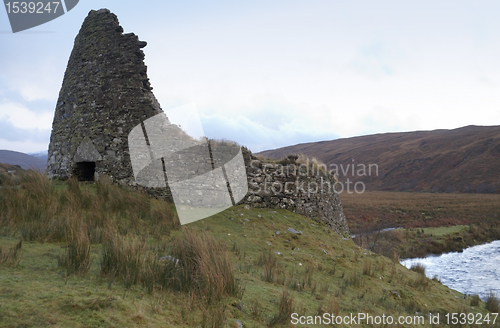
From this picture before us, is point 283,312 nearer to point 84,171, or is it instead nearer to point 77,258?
point 77,258

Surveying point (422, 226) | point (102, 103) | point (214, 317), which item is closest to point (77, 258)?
point (214, 317)

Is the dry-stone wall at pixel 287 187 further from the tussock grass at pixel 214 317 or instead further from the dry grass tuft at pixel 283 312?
the tussock grass at pixel 214 317

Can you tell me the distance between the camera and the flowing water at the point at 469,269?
31.8 ft

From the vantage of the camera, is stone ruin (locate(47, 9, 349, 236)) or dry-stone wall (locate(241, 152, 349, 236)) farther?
dry-stone wall (locate(241, 152, 349, 236))

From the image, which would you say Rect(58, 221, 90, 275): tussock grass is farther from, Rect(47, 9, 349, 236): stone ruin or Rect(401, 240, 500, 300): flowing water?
Rect(401, 240, 500, 300): flowing water

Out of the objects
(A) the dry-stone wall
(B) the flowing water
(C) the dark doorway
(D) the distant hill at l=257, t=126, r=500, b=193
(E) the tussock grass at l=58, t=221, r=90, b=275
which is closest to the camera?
(E) the tussock grass at l=58, t=221, r=90, b=275

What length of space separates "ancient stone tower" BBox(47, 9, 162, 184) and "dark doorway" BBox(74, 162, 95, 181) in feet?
0.09

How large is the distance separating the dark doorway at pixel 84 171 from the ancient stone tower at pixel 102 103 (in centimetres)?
3

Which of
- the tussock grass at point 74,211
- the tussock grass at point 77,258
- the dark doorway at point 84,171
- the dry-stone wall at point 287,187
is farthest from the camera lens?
the dry-stone wall at point 287,187

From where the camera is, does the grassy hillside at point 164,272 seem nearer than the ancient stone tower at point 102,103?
Yes

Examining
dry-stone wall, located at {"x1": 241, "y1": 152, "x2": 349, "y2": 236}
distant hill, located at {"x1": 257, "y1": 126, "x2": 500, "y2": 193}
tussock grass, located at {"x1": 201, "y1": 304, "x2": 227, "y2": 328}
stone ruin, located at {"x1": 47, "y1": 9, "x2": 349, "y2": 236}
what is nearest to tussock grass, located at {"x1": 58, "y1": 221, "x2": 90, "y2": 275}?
tussock grass, located at {"x1": 201, "y1": 304, "x2": 227, "y2": 328}

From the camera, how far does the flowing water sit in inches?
381

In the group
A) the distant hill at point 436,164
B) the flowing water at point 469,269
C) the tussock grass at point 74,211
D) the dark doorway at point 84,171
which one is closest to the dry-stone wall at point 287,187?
the tussock grass at point 74,211

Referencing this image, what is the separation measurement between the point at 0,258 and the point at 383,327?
4739 mm
